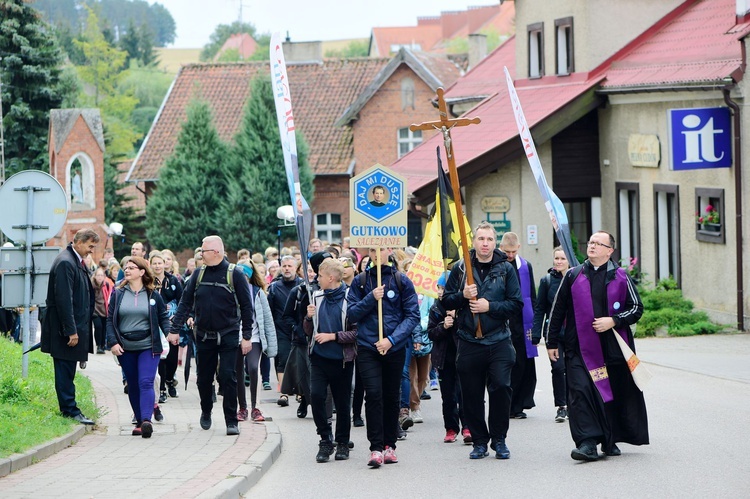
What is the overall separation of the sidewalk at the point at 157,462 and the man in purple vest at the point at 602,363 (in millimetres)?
2697

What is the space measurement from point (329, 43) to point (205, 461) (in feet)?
602

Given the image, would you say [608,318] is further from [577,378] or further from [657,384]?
[657,384]

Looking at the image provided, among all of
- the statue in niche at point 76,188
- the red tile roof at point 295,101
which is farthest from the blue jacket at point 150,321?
the statue in niche at point 76,188

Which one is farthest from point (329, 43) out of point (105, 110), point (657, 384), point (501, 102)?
point (657, 384)

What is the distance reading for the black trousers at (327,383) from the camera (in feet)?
35.9

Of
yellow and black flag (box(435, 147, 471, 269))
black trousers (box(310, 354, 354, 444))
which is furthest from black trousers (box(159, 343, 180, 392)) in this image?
black trousers (box(310, 354, 354, 444))

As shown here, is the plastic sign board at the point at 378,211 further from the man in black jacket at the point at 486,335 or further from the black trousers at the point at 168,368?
the black trousers at the point at 168,368

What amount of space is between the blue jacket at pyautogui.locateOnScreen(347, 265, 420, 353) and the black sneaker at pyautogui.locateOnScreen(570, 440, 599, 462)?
1684 mm

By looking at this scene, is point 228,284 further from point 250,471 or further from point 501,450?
point 501,450

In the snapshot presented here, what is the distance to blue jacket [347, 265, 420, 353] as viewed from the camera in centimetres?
1073

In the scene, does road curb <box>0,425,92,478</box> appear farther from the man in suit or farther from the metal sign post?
the metal sign post

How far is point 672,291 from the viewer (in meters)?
24.3

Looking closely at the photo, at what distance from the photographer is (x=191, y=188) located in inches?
1865

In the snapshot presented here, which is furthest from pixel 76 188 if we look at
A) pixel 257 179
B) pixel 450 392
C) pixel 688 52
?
pixel 450 392
